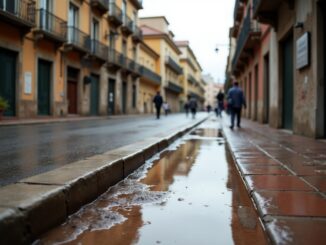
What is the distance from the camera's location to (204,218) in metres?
2.87

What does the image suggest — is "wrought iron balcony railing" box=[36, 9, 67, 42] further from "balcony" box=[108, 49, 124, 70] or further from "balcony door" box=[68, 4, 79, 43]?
"balcony" box=[108, 49, 124, 70]

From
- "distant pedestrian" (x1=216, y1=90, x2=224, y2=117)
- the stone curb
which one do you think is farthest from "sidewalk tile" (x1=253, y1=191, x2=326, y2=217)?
"distant pedestrian" (x1=216, y1=90, x2=224, y2=117)

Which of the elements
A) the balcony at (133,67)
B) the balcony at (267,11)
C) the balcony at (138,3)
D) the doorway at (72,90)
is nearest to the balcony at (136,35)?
the balcony at (138,3)

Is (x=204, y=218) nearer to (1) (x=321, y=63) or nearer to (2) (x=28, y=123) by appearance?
(1) (x=321, y=63)

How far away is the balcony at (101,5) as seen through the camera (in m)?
27.1

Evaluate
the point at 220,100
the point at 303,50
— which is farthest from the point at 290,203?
the point at 220,100

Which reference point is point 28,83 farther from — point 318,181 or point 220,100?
point 318,181

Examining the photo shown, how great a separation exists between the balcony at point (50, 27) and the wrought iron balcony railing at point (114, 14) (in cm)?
878

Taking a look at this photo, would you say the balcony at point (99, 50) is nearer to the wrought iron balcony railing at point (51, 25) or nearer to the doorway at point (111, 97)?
the doorway at point (111, 97)

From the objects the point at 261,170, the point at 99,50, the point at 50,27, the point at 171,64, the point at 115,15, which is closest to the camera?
the point at 261,170

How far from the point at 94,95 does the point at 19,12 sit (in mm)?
11262

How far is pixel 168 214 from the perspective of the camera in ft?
9.73

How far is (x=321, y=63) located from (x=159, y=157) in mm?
4516

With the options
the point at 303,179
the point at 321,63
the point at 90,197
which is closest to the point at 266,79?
the point at 321,63
